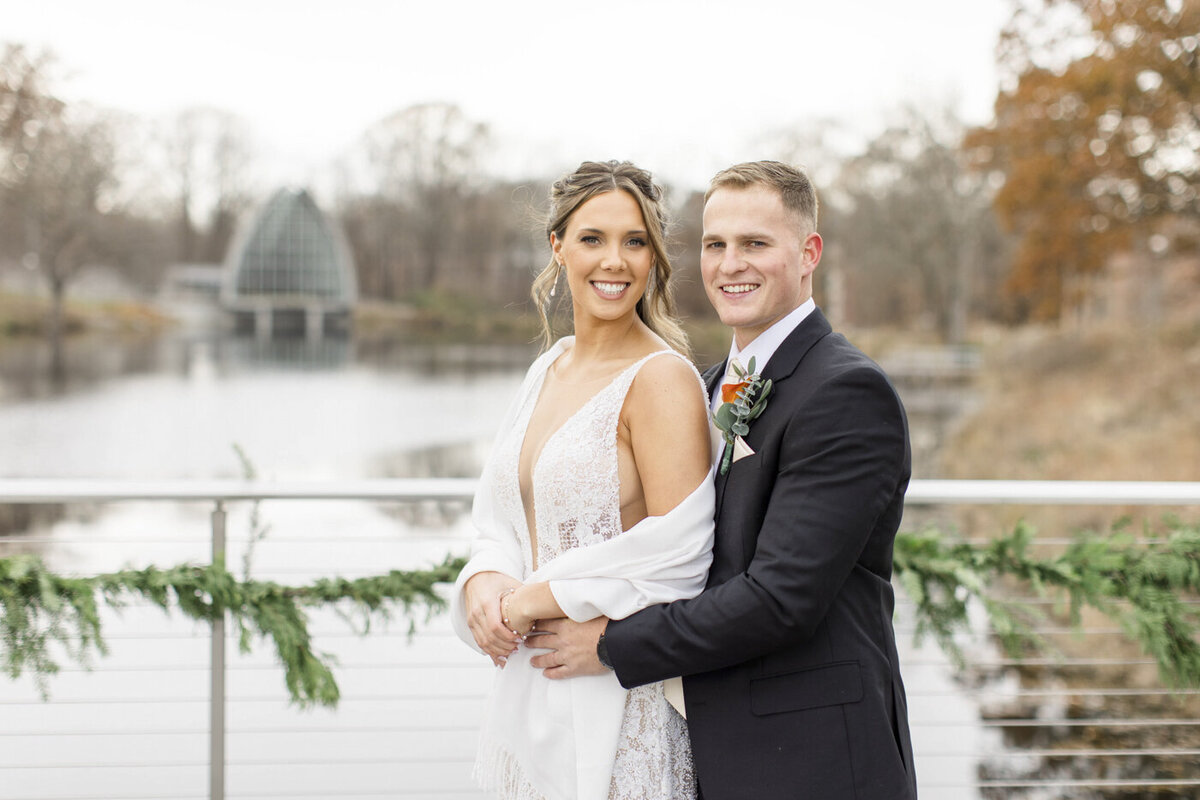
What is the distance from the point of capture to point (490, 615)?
1923mm

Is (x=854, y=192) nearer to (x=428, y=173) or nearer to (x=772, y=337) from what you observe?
(x=428, y=173)

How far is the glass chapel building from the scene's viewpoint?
53000 millimetres

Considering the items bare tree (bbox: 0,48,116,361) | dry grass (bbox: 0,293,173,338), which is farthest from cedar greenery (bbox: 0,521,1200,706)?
dry grass (bbox: 0,293,173,338)

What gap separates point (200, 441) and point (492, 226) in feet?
55.4

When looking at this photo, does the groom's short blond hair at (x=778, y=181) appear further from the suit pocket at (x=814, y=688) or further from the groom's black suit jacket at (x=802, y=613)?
the suit pocket at (x=814, y=688)

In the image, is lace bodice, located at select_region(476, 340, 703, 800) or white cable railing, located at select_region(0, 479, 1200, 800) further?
white cable railing, located at select_region(0, 479, 1200, 800)

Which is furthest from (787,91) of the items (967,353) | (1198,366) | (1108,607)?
(1108,607)

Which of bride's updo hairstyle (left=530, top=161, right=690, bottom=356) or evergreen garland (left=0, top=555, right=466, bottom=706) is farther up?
bride's updo hairstyle (left=530, top=161, right=690, bottom=356)

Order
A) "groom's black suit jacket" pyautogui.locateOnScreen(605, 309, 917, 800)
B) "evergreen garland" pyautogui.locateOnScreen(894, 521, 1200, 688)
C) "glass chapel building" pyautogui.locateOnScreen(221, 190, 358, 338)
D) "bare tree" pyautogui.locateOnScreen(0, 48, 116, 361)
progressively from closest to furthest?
"groom's black suit jacket" pyautogui.locateOnScreen(605, 309, 917, 800) < "evergreen garland" pyautogui.locateOnScreen(894, 521, 1200, 688) < "bare tree" pyautogui.locateOnScreen(0, 48, 116, 361) < "glass chapel building" pyautogui.locateOnScreen(221, 190, 358, 338)

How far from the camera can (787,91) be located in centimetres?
3316

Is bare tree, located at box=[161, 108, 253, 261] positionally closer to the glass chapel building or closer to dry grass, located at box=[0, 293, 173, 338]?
the glass chapel building

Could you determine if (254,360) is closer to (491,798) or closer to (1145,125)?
(1145,125)

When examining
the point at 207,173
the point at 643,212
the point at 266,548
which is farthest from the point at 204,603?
the point at 207,173

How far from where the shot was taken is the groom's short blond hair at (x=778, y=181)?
1.79m
